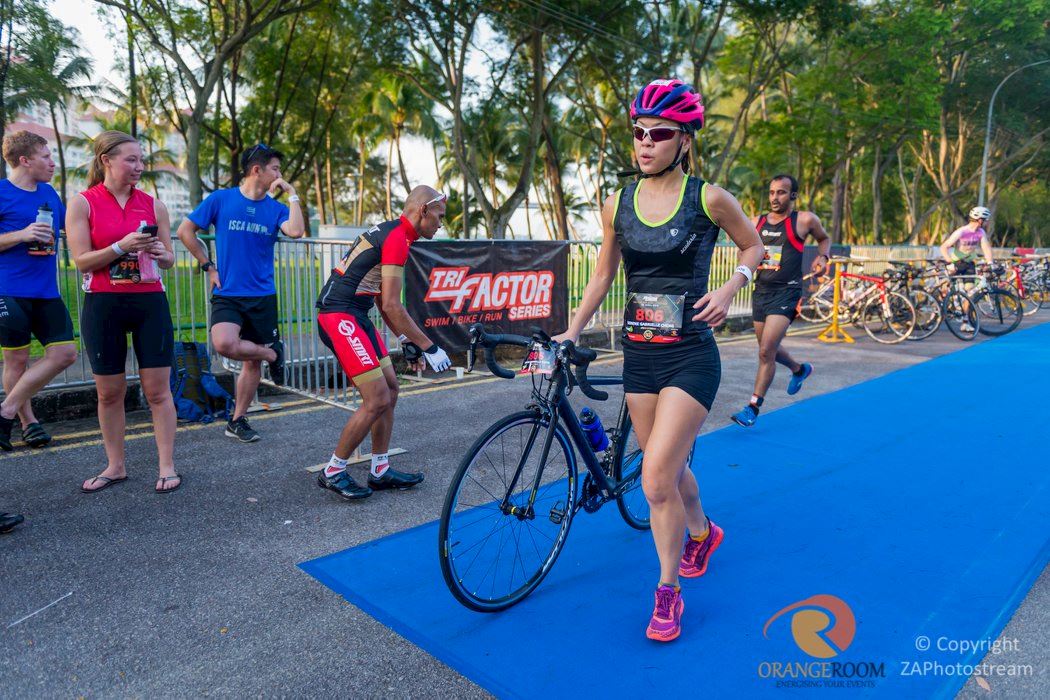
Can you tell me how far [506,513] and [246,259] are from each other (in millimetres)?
3455

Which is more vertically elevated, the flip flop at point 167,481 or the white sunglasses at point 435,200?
the white sunglasses at point 435,200

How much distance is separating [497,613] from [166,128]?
39051 mm

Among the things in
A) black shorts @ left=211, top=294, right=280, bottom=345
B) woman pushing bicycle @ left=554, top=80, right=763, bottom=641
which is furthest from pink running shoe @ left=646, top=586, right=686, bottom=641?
black shorts @ left=211, top=294, right=280, bottom=345

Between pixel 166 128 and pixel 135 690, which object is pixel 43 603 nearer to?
pixel 135 690

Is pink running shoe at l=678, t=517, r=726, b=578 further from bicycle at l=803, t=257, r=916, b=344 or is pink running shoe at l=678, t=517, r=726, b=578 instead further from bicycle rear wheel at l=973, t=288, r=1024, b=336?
bicycle rear wheel at l=973, t=288, r=1024, b=336

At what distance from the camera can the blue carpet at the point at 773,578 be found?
2740 mm

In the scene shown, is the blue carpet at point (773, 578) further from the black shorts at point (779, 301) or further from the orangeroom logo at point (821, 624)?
the black shorts at point (779, 301)

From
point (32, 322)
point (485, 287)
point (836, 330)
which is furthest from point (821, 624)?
point (836, 330)

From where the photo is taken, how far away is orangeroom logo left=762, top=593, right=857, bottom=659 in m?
2.89

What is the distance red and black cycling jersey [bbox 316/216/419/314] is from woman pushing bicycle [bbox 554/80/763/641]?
157 cm

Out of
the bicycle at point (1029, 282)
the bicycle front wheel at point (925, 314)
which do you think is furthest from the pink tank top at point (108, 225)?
the bicycle at point (1029, 282)

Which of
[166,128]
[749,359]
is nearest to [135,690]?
[749,359]

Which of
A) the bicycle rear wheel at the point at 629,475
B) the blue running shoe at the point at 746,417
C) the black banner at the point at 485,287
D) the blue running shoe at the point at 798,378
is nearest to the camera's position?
the bicycle rear wheel at the point at 629,475

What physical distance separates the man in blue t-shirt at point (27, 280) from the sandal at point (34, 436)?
0.52 ft
